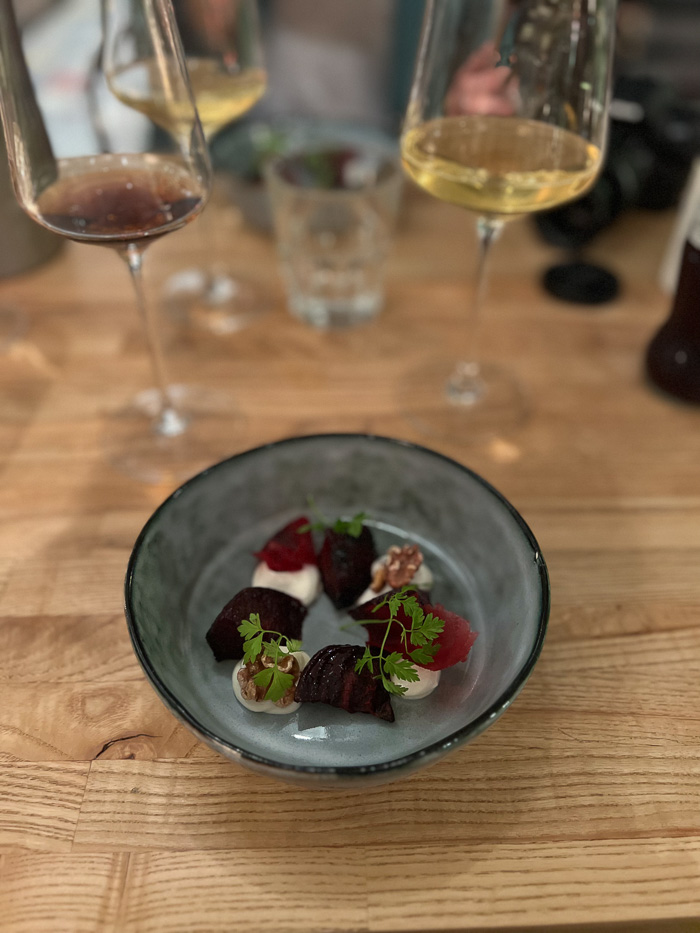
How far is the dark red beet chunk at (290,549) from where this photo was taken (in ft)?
2.14

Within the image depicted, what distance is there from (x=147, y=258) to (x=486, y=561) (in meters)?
0.78

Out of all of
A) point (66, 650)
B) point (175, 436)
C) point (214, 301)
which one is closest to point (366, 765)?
point (66, 650)

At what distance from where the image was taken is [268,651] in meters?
0.55

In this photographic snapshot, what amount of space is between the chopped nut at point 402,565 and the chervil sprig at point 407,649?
6cm

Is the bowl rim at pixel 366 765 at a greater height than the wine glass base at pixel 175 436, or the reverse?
the bowl rim at pixel 366 765

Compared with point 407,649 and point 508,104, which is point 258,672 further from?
point 508,104

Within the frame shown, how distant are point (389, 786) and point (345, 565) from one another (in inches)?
6.9

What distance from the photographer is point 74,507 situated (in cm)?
78

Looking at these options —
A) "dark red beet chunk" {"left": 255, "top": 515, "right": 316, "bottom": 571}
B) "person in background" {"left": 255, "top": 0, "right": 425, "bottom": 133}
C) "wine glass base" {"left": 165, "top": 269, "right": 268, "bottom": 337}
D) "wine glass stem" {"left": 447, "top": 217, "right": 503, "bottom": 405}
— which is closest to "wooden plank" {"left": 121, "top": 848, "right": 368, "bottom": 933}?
"dark red beet chunk" {"left": 255, "top": 515, "right": 316, "bottom": 571}

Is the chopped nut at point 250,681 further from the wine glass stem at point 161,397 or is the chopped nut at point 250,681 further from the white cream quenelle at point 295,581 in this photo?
the wine glass stem at point 161,397

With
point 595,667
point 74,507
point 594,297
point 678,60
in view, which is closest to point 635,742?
point 595,667

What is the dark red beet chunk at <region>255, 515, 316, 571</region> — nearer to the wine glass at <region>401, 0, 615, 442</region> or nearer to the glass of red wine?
the glass of red wine

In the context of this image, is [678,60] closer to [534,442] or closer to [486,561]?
[534,442]

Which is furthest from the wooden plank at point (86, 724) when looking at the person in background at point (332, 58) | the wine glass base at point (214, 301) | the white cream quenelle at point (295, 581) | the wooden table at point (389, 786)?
the person in background at point (332, 58)
